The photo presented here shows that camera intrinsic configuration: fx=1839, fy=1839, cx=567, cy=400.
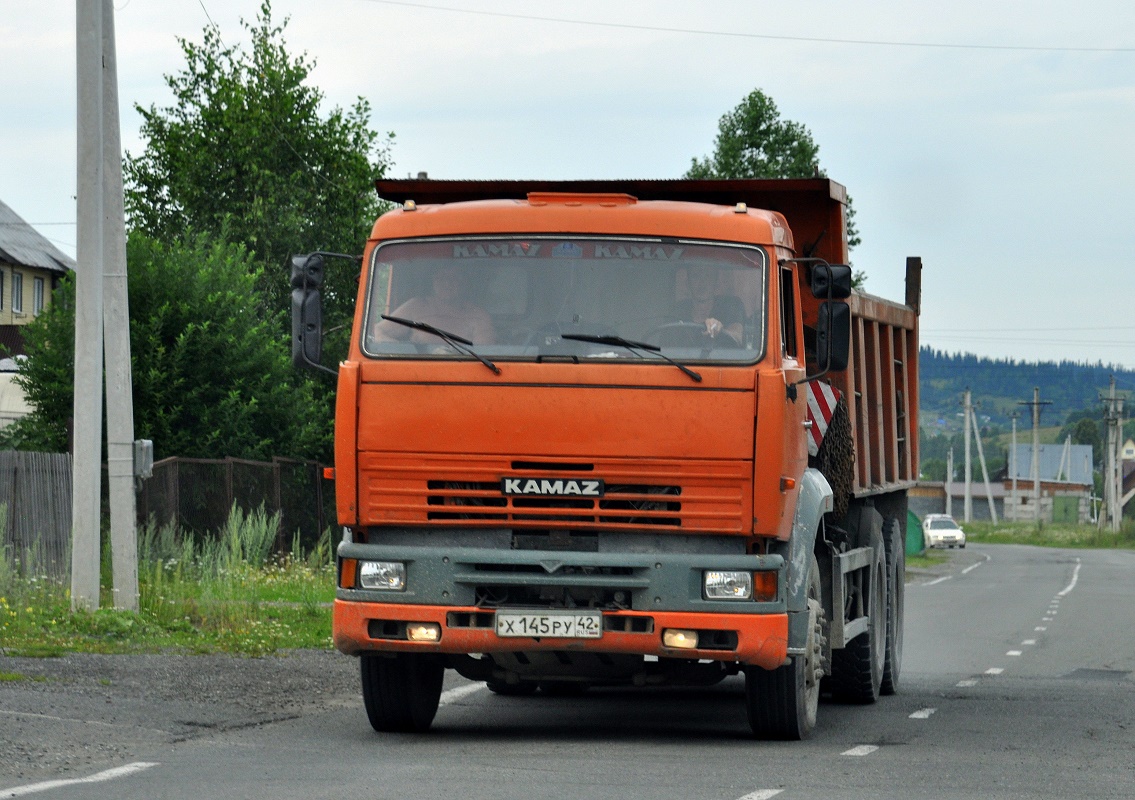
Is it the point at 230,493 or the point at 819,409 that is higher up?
the point at 819,409

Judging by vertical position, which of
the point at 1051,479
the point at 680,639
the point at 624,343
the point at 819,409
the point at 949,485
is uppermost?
the point at 624,343

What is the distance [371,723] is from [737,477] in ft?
8.82

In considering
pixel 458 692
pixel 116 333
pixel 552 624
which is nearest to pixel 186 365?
pixel 116 333

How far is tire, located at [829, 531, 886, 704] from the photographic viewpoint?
41.4ft

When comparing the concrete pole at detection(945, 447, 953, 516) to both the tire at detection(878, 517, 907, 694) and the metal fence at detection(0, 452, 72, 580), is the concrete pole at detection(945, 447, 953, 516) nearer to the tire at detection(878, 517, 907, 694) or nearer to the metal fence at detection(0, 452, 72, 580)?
the metal fence at detection(0, 452, 72, 580)

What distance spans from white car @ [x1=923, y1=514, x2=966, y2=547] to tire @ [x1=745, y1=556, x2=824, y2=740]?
70.5 metres

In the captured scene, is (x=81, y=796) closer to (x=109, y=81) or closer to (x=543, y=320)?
(x=543, y=320)

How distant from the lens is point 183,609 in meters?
15.7

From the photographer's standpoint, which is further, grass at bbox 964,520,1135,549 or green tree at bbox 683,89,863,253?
grass at bbox 964,520,1135,549

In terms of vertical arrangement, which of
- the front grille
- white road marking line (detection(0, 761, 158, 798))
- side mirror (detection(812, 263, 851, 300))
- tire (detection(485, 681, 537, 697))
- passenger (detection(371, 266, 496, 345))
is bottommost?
tire (detection(485, 681, 537, 697))

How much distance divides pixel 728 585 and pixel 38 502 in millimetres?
11949

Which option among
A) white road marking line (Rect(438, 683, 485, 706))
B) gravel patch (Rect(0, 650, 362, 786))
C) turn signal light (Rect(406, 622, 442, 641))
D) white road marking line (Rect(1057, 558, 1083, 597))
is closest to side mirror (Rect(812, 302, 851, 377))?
turn signal light (Rect(406, 622, 442, 641))

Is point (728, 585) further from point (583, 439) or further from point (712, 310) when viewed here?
point (712, 310)

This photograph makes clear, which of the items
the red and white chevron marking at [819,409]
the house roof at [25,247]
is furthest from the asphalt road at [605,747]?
the house roof at [25,247]
